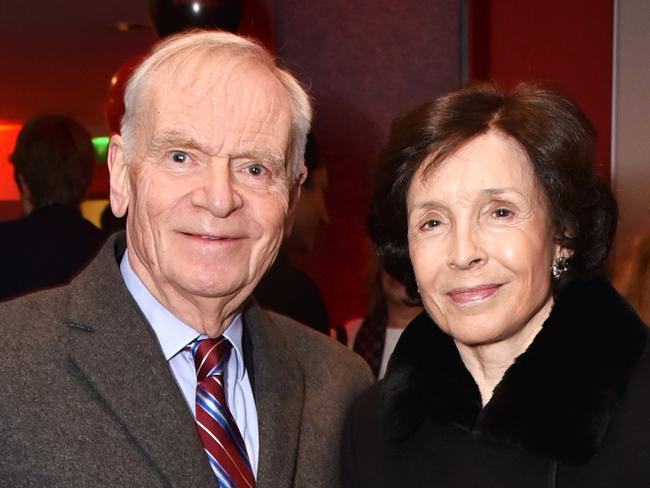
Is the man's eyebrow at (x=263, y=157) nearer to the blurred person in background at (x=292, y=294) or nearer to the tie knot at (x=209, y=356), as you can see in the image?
the tie knot at (x=209, y=356)

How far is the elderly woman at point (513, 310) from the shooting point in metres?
1.89

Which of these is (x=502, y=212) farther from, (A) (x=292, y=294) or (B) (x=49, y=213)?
(B) (x=49, y=213)

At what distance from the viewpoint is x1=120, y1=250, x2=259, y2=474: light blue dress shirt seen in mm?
2037

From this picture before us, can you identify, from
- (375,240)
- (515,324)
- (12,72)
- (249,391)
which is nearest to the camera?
(515,324)

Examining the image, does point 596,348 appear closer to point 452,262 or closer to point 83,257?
point 452,262

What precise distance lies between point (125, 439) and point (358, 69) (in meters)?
2.68

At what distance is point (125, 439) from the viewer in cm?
185

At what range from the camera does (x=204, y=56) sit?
82.6 inches

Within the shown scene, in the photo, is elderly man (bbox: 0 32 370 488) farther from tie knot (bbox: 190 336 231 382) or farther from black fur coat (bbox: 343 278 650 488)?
black fur coat (bbox: 343 278 650 488)

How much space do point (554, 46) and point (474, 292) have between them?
8.16ft

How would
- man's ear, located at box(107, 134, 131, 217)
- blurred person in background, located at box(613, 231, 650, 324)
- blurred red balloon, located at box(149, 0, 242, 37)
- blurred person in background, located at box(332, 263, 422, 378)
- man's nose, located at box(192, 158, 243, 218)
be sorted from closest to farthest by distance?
man's nose, located at box(192, 158, 243, 218) < man's ear, located at box(107, 134, 131, 217) < blurred person in background, located at box(613, 231, 650, 324) < blurred person in background, located at box(332, 263, 422, 378) < blurred red balloon, located at box(149, 0, 242, 37)

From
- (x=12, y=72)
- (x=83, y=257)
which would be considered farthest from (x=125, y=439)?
(x=12, y=72)

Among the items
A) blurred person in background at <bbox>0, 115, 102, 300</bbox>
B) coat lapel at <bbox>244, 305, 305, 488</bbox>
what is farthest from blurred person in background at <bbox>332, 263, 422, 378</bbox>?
coat lapel at <bbox>244, 305, 305, 488</bbox>

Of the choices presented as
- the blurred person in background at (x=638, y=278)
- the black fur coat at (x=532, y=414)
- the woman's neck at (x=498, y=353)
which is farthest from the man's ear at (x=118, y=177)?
the blurred person in background at (x=638, y=278)
